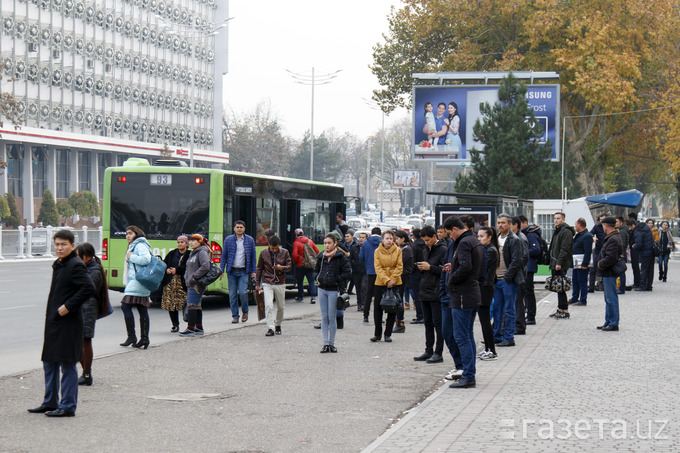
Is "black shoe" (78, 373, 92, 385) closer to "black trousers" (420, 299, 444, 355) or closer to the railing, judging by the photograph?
"black trousers" (420, 299, 444, 355)

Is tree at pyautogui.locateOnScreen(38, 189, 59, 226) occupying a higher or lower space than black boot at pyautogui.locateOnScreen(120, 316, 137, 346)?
higher

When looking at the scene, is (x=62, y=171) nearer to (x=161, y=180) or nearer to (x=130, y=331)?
(x=161, y=180)

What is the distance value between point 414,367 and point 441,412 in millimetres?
3298

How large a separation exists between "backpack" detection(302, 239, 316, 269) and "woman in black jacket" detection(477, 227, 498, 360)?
9309 mm

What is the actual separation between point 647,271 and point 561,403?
59.1ft

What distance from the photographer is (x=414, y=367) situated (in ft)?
38.4

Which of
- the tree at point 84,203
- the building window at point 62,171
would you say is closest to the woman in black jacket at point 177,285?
the tree at point 84,203

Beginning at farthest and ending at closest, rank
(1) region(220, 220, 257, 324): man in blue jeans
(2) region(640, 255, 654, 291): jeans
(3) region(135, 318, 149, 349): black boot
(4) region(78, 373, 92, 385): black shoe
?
(2) region(640, 255, 654, 291): jeans < (1) region(220, 220, 257, 324): man in blue jeans < (3) region(135, 318, 149, 349): black boot < (4) region(78, 373, 92, 385): black shoe

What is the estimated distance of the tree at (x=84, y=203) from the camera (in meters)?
68.5

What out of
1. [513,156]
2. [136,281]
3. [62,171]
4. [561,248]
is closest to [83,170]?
[62,171]

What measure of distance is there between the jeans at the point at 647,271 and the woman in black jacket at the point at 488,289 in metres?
14.3

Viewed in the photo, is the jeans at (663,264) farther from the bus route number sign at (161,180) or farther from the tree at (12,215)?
the tree at (12,215)

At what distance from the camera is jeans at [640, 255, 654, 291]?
25439mm

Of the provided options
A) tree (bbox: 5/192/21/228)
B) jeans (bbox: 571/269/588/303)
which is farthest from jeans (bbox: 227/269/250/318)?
tree (bbox: 5/192/21/228)
